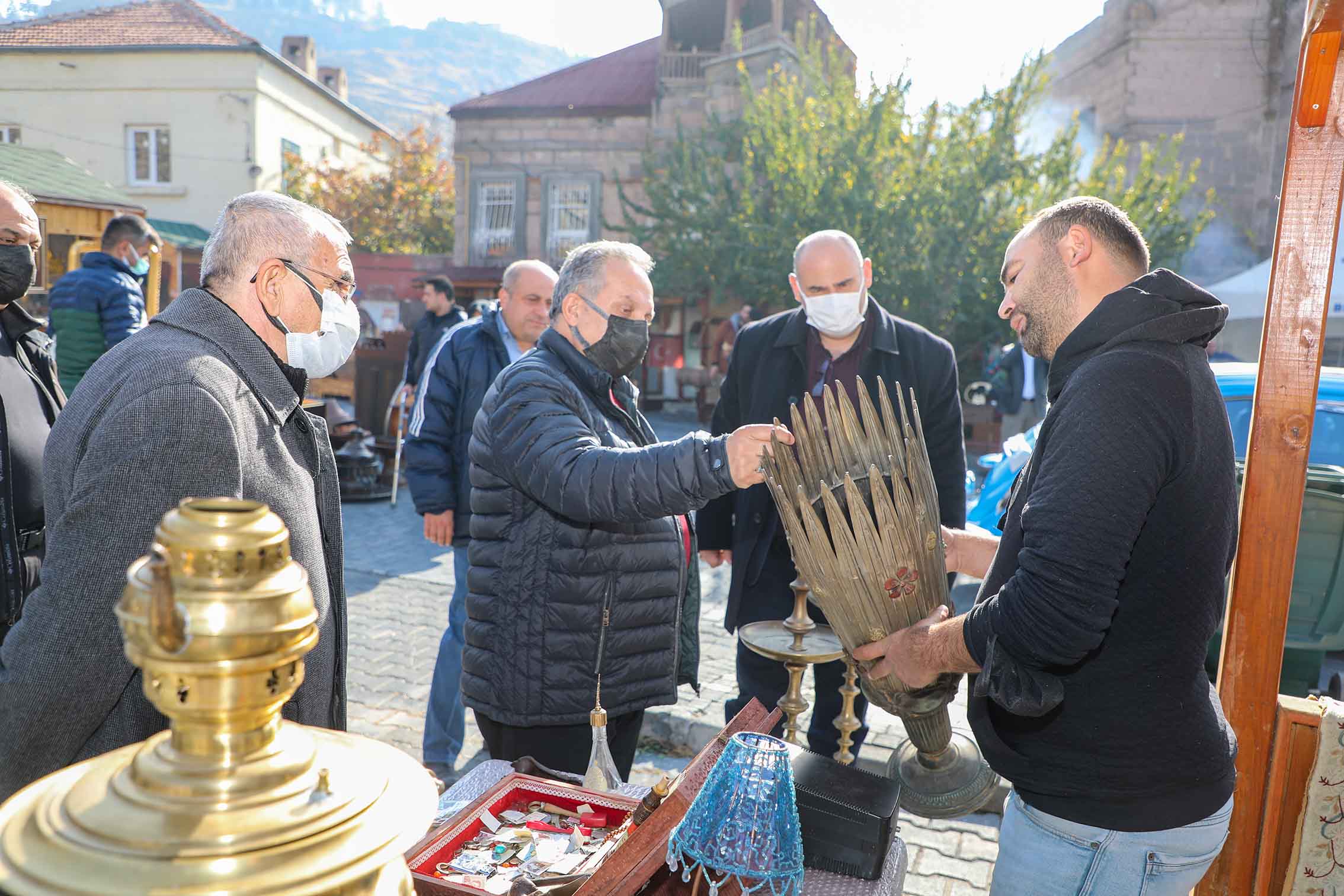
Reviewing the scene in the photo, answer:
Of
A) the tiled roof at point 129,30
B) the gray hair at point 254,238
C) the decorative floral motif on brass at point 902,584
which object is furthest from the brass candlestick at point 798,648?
the tiled roof at point 129,30

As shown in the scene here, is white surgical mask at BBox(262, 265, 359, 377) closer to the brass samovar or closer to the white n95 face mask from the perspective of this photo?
the white n95 face mask

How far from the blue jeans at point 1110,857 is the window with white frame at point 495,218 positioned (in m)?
24.3

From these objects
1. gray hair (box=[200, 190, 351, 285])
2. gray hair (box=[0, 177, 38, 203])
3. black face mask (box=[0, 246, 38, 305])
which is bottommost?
black face mask (box=[0, 246, 38, 305])

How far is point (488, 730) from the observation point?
2844 millimetres

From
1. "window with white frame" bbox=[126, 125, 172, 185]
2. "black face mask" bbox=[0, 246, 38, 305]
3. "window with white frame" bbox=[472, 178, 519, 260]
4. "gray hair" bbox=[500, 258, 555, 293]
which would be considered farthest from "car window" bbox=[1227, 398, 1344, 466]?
"window with white frame" bbox=[126, 125, 172, 185]

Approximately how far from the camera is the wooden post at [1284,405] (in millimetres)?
2270

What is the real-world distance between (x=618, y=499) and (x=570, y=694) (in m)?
0.72

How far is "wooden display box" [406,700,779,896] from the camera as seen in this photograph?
4.89 feet

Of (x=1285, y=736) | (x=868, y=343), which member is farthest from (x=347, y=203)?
(x=1285, y=736)

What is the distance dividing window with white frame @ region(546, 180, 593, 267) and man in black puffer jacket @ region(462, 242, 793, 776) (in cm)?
2221

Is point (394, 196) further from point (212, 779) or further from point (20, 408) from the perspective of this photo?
point (212, 779)

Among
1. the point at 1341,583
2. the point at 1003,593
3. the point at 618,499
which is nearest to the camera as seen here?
the point at 1003,593

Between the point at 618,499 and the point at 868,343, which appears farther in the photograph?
the point at 868,343

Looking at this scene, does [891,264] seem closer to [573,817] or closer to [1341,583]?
[1341,583]
